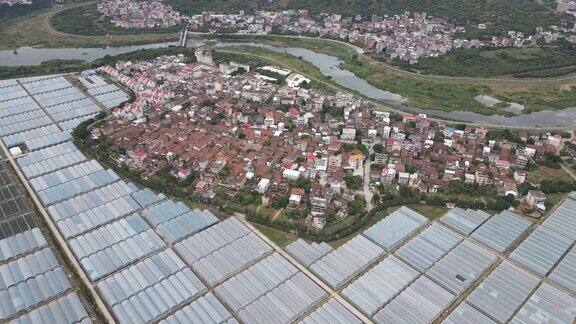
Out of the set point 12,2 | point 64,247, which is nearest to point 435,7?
point 64,247

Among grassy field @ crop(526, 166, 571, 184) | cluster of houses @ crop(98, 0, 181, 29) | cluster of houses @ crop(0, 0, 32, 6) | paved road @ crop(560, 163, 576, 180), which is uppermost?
cluster of houses @ crop(0, 0, 32, 6)

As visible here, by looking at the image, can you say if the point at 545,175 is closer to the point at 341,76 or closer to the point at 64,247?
the point at 341,76

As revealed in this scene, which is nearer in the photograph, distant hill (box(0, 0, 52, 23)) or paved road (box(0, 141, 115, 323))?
paved road (box(0, 141, 115, 323))

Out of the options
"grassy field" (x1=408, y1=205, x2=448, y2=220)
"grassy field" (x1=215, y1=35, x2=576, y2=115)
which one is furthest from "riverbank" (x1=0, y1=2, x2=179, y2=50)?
"grassy field" (x1=408, y1=205, x2=448, y2=220)

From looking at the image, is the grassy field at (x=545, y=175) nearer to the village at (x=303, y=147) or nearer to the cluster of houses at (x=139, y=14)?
the village at (x=303, y=147)

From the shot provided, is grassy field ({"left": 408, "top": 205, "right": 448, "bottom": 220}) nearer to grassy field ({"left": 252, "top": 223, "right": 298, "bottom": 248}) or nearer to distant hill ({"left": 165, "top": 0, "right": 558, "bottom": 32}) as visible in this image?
grassy field ({"left": 252, "top": 223, "right": 298, "bottom": 248})

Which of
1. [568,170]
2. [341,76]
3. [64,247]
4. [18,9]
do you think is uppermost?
[18,9]

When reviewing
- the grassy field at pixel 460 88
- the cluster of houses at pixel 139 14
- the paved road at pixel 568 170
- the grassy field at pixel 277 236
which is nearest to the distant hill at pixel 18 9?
the cluster of houses at pixel 139 14
